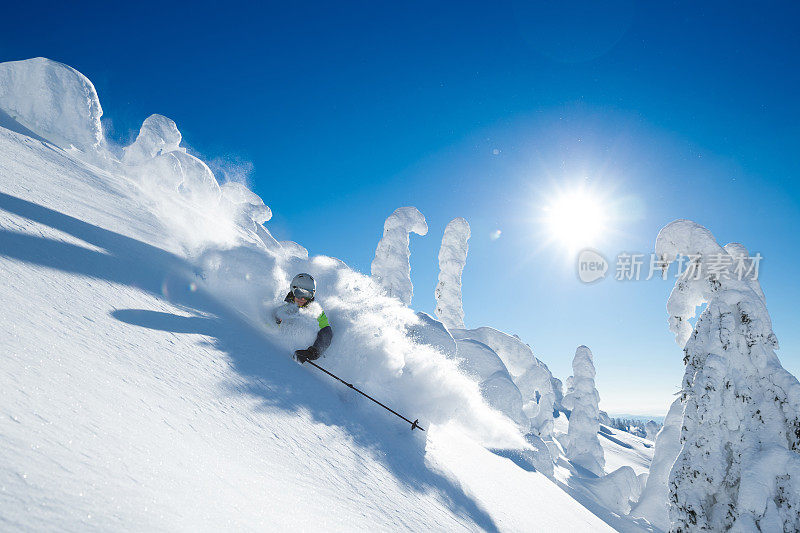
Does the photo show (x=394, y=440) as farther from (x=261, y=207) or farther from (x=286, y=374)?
(x=261, y=207)

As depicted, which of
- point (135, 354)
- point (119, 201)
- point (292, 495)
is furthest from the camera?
point (119, 201)

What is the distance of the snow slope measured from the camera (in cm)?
162

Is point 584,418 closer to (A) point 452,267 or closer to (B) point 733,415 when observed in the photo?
(A) point 452,267

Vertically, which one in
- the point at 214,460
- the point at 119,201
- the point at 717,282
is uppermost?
the point at 717,282

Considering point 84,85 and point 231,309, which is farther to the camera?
point 84,85

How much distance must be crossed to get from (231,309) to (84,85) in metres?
14.8

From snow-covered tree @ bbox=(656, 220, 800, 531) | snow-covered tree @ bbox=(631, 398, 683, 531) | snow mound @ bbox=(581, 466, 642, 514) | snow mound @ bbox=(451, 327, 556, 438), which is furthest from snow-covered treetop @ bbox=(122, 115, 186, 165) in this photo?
snow mound @ bbox=(581, 466, 642, 514)

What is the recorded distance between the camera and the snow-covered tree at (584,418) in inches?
1500

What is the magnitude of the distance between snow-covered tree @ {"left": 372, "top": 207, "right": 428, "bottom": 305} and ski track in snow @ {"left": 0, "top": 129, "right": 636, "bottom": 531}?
72.1 ft

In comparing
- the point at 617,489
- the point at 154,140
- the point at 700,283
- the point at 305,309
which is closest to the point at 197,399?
the point at 305,309

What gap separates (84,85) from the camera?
1428 cm

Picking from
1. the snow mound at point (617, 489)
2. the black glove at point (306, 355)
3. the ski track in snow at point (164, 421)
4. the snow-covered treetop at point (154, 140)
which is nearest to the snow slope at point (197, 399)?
the ski track in snow at point (164, 421)

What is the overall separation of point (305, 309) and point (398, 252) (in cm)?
2288

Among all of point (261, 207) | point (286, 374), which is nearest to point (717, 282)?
point (286, 374)
